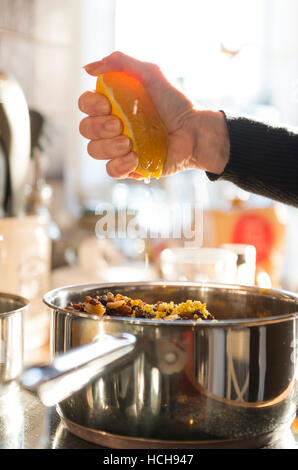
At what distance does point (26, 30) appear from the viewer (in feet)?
5.98

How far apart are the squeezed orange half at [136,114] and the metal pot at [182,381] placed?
0.85 ft

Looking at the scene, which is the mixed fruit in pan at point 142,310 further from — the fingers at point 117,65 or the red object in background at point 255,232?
the red object in background at point 255,232

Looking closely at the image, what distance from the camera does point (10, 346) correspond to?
0.69 m

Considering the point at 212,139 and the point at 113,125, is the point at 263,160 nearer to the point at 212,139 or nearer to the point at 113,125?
the point at 212,139

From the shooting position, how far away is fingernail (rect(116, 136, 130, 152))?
0.75m

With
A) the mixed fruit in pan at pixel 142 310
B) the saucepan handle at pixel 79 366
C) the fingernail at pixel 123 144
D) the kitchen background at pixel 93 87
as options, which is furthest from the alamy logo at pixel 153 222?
the saucepan handle at pixel 79 366

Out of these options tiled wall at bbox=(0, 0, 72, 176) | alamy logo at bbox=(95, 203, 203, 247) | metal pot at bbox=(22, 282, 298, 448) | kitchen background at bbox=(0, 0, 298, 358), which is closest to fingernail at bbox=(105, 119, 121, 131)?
metal pot at bbox=(22, 282, 298, 448)

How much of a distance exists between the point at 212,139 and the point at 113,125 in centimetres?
19

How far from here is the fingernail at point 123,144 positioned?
746 mm

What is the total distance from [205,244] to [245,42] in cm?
115

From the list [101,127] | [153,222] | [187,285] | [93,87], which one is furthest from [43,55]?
[187,285]

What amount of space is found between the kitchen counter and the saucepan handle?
0.06m

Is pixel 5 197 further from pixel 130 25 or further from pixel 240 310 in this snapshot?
pixel 130 25
